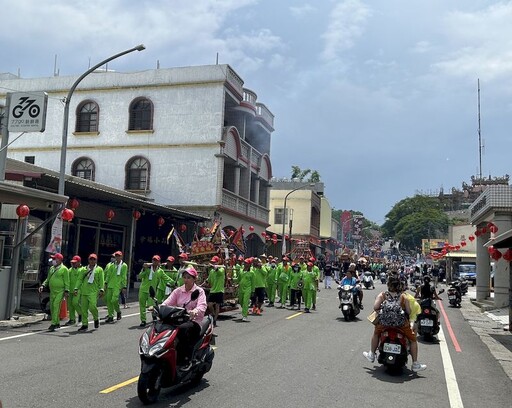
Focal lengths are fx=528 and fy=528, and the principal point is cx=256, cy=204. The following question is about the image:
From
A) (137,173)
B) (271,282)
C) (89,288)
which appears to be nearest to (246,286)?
(89,288)

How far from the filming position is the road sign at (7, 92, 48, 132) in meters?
14.3

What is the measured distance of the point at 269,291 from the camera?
1978 cm

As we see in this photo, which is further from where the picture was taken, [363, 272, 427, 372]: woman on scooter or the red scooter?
[363, 272, 427, 372]: woman on scooter

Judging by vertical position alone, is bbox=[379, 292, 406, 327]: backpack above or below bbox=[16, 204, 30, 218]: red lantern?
below

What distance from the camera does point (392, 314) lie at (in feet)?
27.6

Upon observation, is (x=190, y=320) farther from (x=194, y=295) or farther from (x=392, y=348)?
(x=392, y=348)

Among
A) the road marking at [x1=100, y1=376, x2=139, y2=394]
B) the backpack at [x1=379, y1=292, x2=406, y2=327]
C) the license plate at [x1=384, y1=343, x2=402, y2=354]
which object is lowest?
the road marking at [x1=100, y1=376, x2=139, y2=394]

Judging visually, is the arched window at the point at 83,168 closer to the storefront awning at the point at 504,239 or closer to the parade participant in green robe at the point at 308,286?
the parade participant in green robe at the point at 308,286

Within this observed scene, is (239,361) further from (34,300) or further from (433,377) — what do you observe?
(34,300)

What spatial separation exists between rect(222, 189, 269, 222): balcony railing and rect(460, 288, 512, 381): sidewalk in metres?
13.8

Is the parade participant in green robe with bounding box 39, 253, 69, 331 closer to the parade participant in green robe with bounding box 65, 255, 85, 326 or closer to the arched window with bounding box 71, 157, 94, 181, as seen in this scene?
the parade participant in green robe with bounding box 65, 255, 85, 326

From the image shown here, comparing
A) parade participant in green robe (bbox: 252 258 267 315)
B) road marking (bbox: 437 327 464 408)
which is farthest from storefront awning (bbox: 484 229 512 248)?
parade participant in green robe (bbox: 252 258 267 315)

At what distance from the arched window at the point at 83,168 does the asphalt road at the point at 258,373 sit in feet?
63.8

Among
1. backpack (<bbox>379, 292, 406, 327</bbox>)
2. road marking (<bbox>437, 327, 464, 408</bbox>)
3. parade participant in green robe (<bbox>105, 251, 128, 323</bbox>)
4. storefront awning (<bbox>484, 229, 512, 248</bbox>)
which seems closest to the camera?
road marking (<bbox>437, 327, 464, 408</bbox>)
